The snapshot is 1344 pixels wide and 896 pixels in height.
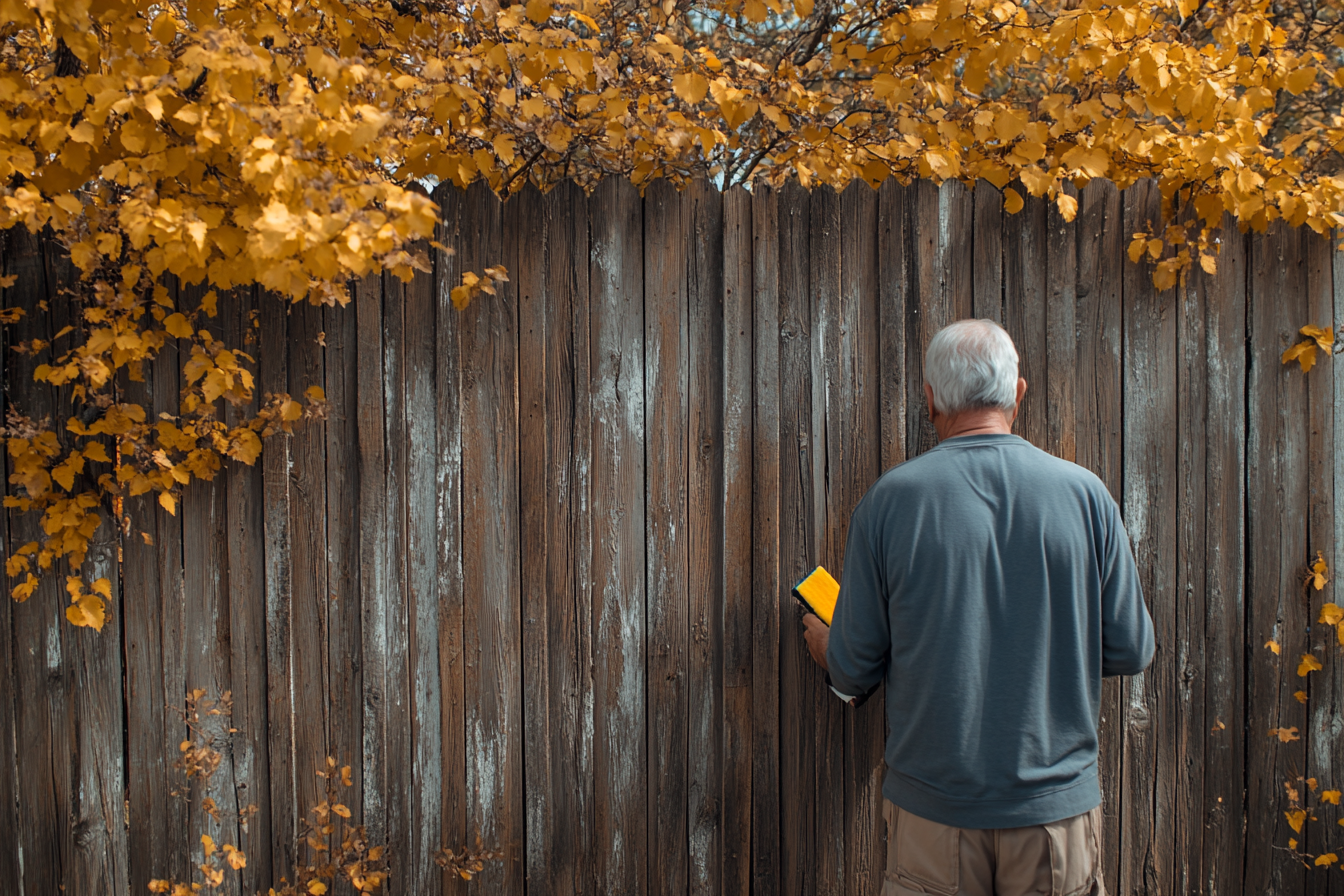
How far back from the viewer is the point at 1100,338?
7.47 ft

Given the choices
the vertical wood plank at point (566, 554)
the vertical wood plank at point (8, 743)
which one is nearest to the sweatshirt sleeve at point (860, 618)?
the vertical wood plank at point (566, 554)

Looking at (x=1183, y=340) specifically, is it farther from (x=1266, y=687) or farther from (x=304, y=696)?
(x=304, y=696)

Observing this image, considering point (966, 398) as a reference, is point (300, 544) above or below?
below

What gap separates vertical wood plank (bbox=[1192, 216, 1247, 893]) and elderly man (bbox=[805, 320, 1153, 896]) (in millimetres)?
751

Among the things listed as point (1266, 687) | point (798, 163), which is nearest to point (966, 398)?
point (798, 163)

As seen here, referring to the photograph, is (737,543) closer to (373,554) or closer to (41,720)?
(373,554)

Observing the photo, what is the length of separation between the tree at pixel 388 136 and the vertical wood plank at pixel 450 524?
0.11 metres

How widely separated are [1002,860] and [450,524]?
1656mm

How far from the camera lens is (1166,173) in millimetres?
2172

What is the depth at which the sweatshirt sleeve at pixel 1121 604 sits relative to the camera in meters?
1.76

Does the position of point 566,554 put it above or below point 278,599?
above

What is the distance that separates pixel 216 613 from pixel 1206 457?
9.89 feet

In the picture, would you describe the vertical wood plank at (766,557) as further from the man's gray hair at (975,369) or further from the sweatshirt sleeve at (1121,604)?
the sweatshirt sleeve at (1121,604)

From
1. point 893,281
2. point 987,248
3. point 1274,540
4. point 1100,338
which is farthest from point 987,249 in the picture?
point 1274,540
